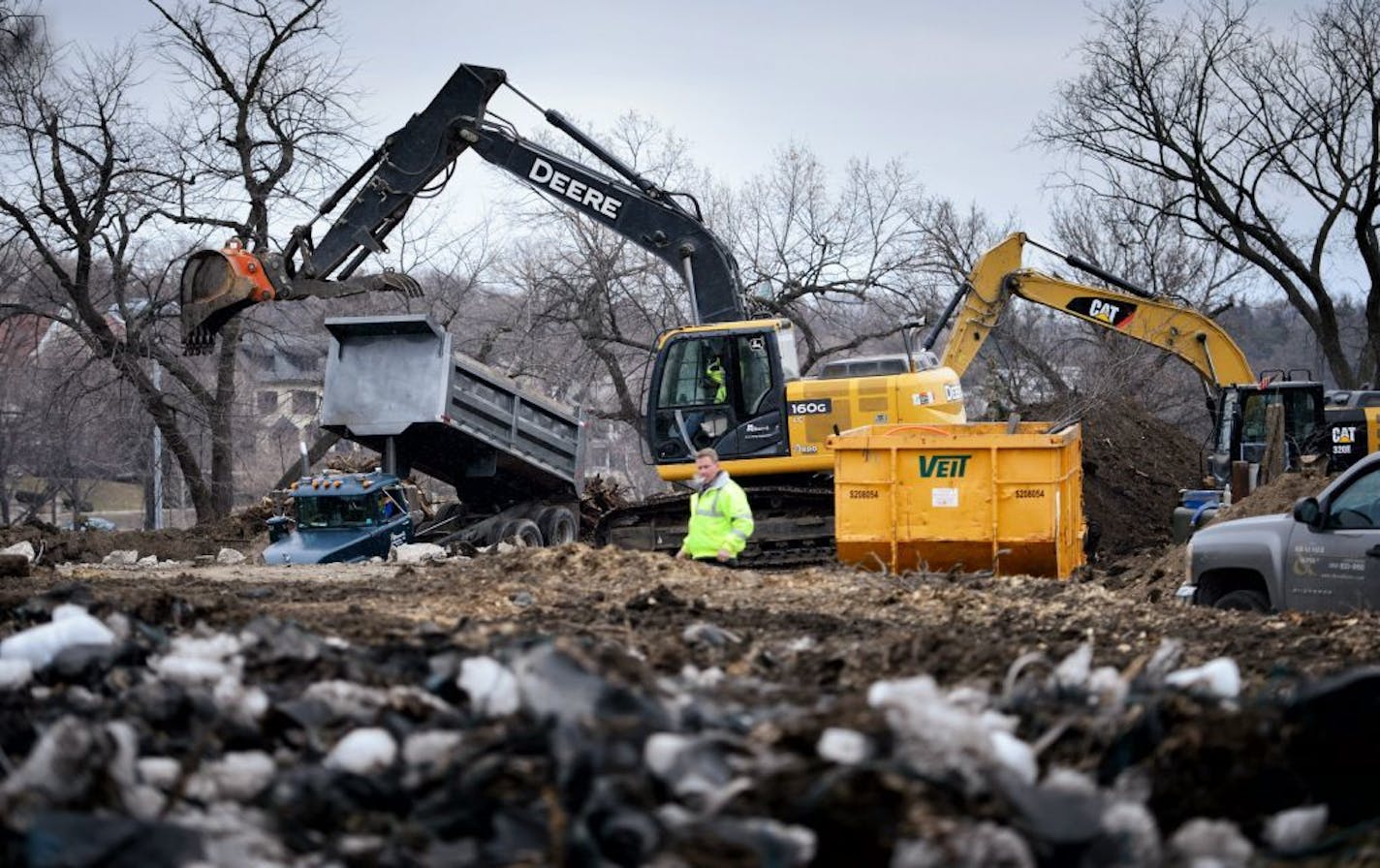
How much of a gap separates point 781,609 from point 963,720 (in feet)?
19.4

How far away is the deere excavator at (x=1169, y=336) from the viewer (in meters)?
23.0

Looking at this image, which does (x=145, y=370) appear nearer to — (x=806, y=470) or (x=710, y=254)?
(x=710, y=254)

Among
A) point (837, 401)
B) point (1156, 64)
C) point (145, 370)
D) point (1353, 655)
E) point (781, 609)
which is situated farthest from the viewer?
point (1156, 64)

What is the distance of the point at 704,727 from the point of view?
4.73 meters

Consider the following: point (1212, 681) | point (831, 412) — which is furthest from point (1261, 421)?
point (1212, 681)

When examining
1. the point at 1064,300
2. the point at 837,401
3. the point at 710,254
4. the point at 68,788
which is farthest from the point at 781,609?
the point at 1064,300

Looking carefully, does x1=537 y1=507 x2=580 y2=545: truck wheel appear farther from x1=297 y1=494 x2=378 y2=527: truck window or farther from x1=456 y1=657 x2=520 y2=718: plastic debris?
x1=456 y1=657 x2=520 y2=718: plastic debris

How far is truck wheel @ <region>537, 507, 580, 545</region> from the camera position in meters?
23.0

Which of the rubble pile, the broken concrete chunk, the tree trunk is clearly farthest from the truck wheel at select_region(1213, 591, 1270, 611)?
the tree trunk

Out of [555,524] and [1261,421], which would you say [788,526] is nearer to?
[555,524]

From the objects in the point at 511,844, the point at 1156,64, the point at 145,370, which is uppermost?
the point at 1156,64

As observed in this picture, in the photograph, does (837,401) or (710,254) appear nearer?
(837,401)

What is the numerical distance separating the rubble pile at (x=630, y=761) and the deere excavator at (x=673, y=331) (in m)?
12.5

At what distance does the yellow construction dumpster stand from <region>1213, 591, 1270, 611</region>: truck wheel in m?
3.62
